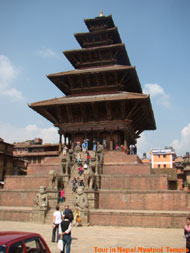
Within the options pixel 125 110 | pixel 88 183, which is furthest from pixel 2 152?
pixel 88 183

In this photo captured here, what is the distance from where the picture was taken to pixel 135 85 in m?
31.3

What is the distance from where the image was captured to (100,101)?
2600cm

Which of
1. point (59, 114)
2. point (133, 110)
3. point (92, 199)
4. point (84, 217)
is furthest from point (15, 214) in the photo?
point (133, 110)

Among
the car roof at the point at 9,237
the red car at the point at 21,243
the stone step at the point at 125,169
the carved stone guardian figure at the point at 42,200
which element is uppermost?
the stone step at the point at 125,169

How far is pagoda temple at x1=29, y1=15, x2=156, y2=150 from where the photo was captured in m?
26.9

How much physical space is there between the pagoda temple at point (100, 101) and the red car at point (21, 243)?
20683mm

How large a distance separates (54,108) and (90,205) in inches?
565

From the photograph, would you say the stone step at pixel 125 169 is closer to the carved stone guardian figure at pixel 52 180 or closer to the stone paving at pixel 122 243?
the carved stone guardian figure at pixel 52 180

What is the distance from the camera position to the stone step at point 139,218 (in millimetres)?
14547

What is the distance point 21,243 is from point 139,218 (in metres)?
11.5

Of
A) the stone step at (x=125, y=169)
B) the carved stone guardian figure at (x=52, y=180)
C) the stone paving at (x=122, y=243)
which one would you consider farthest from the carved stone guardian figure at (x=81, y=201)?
the stone step at (x=125, y=169)

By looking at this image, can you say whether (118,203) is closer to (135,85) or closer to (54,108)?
(54,108)

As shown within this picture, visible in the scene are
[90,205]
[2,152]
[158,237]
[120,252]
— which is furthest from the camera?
[2,152]

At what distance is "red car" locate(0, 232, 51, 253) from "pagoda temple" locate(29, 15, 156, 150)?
20.7 m
